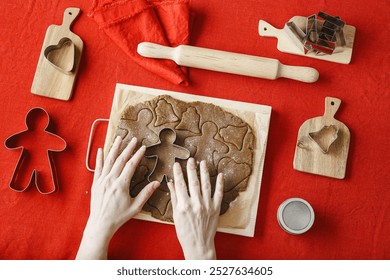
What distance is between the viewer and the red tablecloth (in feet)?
3.60

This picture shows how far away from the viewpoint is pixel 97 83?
116 centimetres

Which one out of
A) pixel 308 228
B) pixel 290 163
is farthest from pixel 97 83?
pixel 308 228

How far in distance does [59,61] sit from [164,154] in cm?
42

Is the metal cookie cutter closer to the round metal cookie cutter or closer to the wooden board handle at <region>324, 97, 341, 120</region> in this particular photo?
the round metal cookie cutter

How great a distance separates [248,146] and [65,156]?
519mm

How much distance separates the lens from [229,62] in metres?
1.14

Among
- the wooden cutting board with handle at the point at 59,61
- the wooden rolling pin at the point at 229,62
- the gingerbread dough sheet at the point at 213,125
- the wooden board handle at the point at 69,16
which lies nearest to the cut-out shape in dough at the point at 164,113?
the gingerbread dough sheet at the point at 213,125

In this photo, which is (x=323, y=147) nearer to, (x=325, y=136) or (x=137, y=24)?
(x=325, y=136)

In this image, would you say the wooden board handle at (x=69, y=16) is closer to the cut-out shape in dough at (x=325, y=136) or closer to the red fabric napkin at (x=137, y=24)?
the red fabric napkin at (x=137, y=24)

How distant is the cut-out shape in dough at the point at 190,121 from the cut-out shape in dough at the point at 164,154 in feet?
0.13

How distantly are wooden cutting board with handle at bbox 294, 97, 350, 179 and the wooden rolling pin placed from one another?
0.43ft

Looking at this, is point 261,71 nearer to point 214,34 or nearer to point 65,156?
point 214,34

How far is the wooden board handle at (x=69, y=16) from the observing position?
3.87 ft

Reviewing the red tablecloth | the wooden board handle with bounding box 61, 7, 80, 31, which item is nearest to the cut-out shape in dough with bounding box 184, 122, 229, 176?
the red tablecloth
